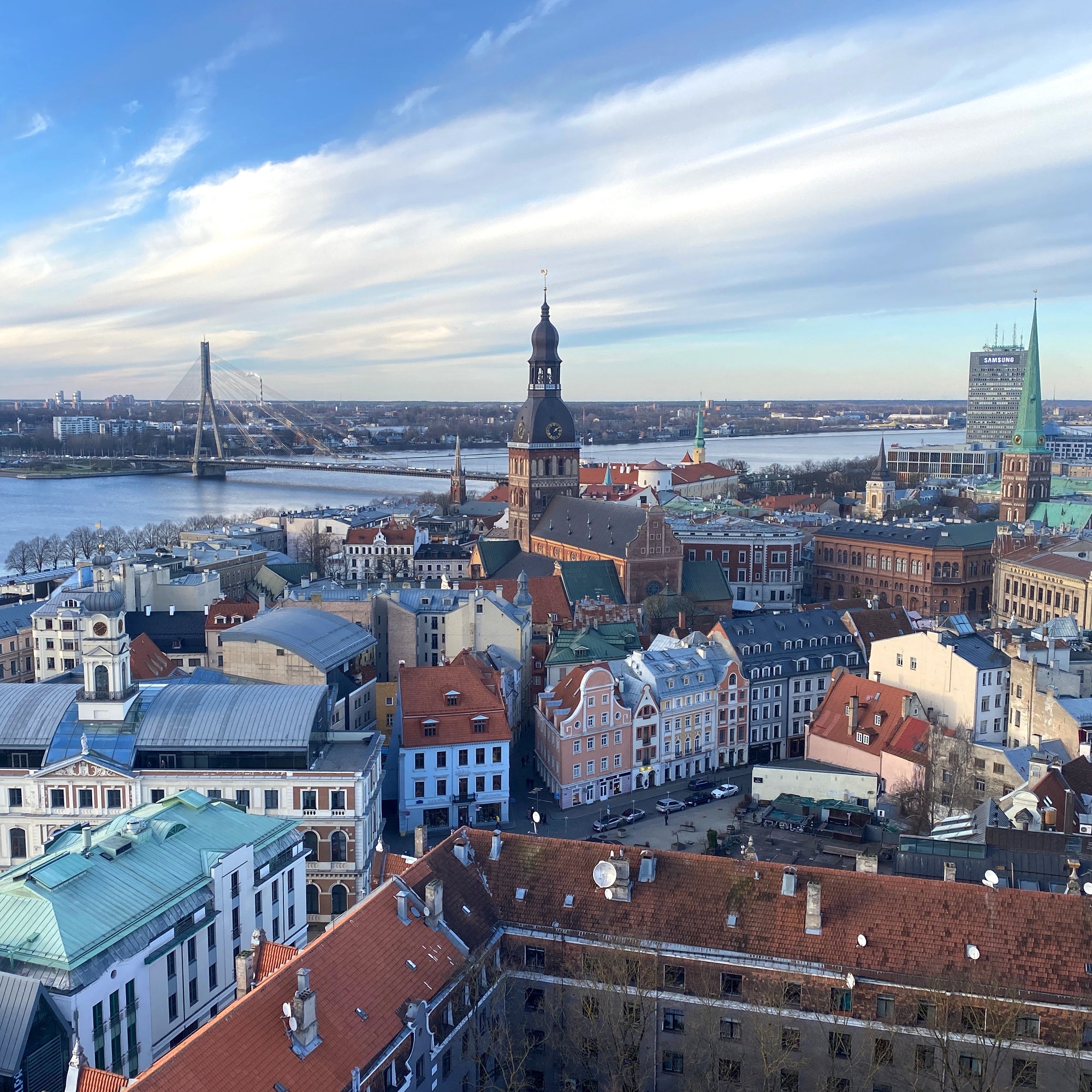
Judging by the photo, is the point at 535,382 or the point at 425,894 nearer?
the point at 425,894

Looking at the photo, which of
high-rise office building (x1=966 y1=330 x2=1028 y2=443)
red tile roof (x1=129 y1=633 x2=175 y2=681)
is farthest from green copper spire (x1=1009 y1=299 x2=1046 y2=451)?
high-rise office building (x1=966 y1=330 x2=1028 y2=443)

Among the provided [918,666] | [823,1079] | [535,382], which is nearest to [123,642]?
[823,1079]

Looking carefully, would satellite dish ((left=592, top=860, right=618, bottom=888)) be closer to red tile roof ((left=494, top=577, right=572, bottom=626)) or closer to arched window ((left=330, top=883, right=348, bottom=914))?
arched window ((left=330, top=883, right=348, bottom=914))

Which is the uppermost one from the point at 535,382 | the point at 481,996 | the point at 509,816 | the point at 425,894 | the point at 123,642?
the point at 535,382

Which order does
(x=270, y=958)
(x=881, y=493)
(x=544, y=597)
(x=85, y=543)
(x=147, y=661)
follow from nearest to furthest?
1. (x=270, y=958)
2. (x=147, y=661)
3. (x=544, y=597)
4. (x=85, y=543)
5. (x=881, y=493)

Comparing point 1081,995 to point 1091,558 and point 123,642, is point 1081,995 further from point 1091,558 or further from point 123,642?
point 1091,558

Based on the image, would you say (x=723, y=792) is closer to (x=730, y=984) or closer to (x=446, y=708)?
(x=446, y=708)

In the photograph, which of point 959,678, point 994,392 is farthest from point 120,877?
point 994,392
